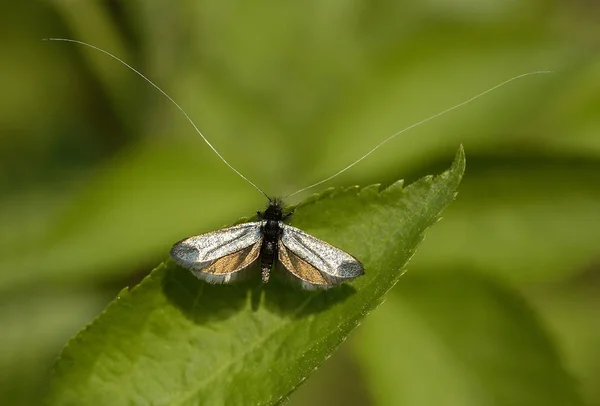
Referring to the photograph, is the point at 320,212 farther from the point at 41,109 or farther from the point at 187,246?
the point at 41,109

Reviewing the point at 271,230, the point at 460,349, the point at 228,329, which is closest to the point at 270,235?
the point at 271,230

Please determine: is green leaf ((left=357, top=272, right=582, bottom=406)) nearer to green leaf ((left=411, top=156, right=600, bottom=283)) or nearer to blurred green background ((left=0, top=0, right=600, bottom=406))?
blurred green background ((left=0, top=0, right=600, bottom=406))

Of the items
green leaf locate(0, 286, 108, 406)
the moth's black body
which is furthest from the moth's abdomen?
green leaf locate(0, 286, 108, 406)

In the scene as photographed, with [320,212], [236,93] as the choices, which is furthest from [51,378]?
[236,93]

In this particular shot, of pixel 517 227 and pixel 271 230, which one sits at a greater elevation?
pixel 271 230

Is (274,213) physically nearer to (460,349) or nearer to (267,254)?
(267,254)

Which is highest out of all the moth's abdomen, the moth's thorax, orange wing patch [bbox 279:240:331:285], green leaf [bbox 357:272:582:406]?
the moth's thorax
